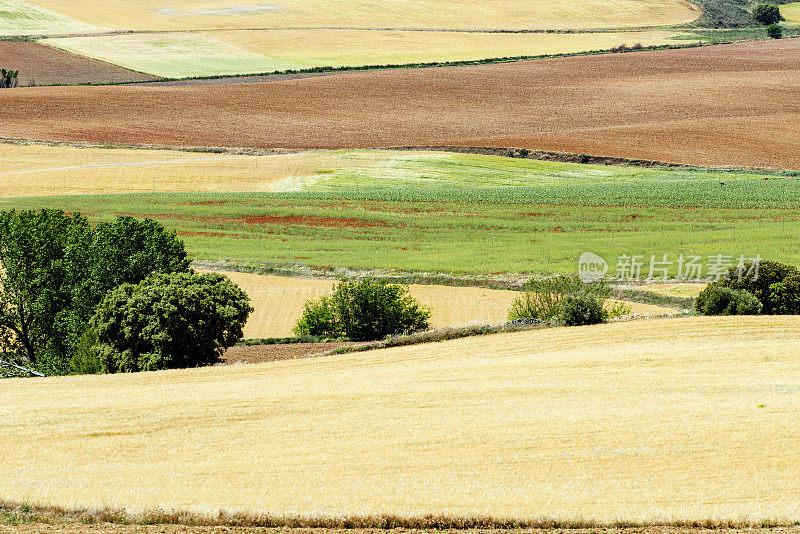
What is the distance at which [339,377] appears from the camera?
26.5 m

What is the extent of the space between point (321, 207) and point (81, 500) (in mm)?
Answer: 51130

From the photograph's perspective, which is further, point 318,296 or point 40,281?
point 318,296

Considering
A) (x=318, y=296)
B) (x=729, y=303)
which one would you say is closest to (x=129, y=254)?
(x=318, y=296)

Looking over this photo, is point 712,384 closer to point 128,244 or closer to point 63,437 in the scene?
point 63,437

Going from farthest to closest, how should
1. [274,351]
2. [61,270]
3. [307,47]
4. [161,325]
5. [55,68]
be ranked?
[307,47], [55,68], [61,270], [274,351], [161,325]

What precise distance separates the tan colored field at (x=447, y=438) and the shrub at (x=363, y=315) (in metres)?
11.0

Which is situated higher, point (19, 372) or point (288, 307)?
point (288, 307)

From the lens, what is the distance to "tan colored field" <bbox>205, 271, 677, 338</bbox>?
1610 inches

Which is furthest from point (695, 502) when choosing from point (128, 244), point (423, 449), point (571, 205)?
point (571, 205)

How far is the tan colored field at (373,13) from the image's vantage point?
14288 cm

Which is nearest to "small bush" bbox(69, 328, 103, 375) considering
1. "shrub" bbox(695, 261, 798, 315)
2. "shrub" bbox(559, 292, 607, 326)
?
"shrub" bbox(559, 292, 607, 326)

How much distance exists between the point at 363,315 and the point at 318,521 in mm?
23458

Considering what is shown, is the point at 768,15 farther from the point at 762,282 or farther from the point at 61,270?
the point at 61,270

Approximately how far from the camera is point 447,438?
63.3 ft
